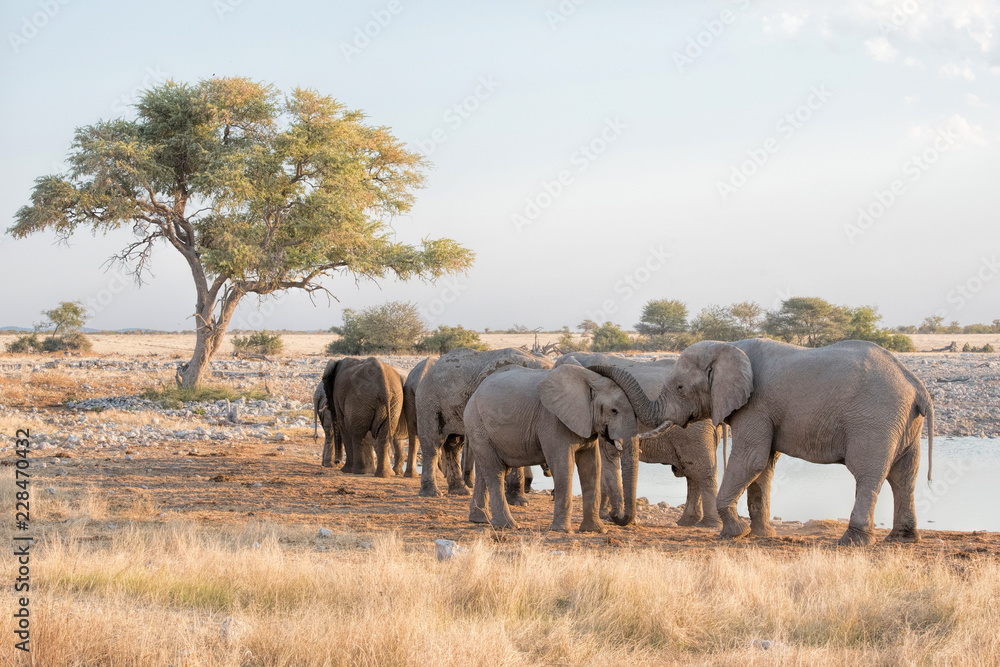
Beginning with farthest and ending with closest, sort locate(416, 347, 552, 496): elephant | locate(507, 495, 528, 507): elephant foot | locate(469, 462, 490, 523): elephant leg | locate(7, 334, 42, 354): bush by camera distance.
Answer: locate(7, 334, 42, 354): bush
locate(416, 347, 552, 496): elephant
locate(507, 495, 528, 507): elephant foot
locate(469, 462, 490, 523): elephant leg

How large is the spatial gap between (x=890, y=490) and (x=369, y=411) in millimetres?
10815

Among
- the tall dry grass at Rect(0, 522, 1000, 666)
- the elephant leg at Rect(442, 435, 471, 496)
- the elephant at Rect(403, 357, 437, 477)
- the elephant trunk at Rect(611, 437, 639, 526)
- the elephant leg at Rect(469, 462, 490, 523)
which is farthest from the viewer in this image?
the elephant at Rect(403, 357, 437, 477)

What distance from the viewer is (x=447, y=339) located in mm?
50156

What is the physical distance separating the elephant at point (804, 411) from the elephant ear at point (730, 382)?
0.04 feet

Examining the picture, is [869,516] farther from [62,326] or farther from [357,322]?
[62,326]

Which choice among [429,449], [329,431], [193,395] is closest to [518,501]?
[429,449]

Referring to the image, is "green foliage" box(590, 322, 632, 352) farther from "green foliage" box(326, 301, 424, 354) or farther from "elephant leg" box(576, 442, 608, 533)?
"elephant leg" box(576, 442, 608, 533)

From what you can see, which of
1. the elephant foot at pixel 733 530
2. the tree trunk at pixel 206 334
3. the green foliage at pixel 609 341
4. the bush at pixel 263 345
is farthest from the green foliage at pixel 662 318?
the elephant foot at pixel 733 530

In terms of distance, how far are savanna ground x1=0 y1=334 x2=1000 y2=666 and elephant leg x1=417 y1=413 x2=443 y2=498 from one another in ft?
8.37

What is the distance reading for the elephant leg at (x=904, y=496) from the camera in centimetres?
984

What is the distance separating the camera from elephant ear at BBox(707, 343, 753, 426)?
32.6ft

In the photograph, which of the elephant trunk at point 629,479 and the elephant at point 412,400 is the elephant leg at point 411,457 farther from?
the elephant trunk at point 629,479

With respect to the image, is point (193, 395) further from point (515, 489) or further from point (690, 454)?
point (690, 454)

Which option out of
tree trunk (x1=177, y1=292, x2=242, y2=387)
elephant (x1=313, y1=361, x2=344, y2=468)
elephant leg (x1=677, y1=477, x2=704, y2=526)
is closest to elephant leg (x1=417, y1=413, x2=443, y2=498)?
elephant leg (x1=677, y1=477, x2=704, y2=526)
